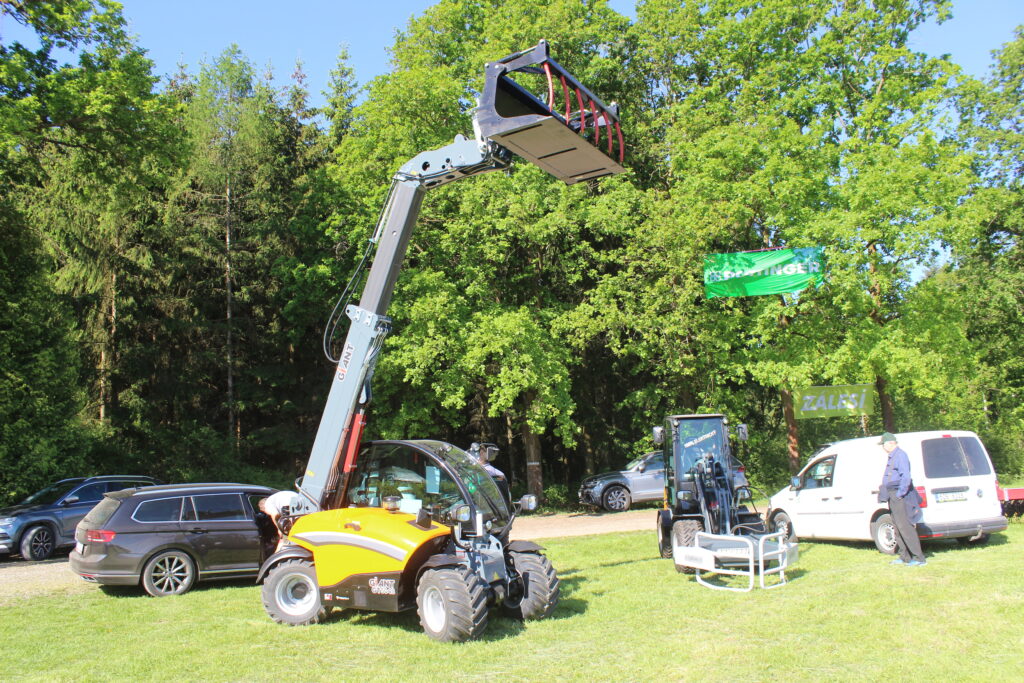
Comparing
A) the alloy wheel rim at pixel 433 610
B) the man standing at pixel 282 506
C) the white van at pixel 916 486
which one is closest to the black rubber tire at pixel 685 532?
the white van at pixel 916 486

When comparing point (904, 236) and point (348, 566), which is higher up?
point (904, 236)

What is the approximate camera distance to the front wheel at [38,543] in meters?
14.3

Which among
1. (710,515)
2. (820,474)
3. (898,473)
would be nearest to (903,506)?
(898,473)

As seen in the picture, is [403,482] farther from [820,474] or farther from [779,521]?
[779,521]

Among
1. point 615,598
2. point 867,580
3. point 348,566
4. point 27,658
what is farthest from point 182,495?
point 867,580

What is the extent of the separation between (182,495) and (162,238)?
16.2 metres

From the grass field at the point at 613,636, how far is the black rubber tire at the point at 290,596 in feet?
0.68

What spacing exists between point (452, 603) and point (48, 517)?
11684 mm

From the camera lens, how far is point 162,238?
79.2 feet

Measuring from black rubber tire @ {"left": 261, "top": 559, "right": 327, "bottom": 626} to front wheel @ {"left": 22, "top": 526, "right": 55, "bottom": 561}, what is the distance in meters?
9.15

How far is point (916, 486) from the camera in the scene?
10.8 metres

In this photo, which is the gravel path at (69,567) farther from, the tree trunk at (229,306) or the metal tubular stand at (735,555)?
the tree trunk at (229,306)

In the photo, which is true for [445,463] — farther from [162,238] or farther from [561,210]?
[162,238]

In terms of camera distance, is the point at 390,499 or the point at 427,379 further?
the point at 427,379
